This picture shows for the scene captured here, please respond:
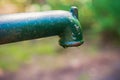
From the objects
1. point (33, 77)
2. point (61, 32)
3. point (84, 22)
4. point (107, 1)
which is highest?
point (61, 32)

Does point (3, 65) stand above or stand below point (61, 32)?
below

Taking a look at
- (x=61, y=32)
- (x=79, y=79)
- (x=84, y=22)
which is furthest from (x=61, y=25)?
(x=84, y=22)

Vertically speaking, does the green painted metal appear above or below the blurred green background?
above

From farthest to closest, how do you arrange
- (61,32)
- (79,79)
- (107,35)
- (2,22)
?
(107,35) → (79,79) → (61,32) → (2,22)

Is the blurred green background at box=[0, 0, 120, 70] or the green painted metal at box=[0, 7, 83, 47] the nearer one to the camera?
the green painted metal at box=[0, 7, 83, 47]

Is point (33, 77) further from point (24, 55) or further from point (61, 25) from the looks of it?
point (61, 25)
